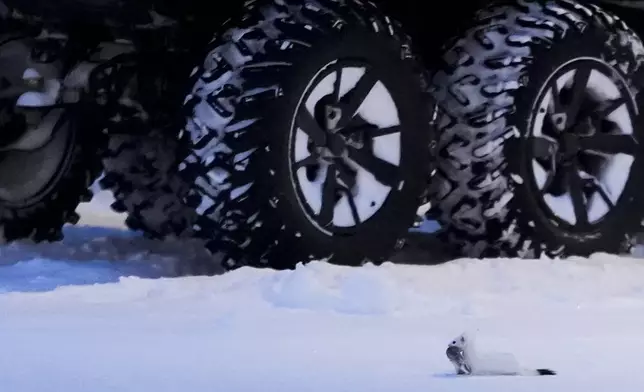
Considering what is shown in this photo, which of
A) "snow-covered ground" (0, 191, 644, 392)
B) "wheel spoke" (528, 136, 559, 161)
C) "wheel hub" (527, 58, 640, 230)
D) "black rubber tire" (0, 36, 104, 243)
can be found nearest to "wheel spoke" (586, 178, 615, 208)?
"wheel hub" (527, 58, 640, 230)

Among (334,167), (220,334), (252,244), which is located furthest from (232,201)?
(220,334)

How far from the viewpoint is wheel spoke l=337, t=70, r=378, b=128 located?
201cm

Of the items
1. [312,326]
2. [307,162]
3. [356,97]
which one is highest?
[356,97]

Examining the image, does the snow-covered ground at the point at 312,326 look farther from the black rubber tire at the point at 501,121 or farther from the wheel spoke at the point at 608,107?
the wheel spoke at the point at 608,107

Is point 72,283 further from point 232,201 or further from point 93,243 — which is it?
point 93,243

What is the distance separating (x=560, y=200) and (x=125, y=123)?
3.18 ft

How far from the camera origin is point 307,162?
76.4 inches

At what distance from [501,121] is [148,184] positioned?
0.91 m

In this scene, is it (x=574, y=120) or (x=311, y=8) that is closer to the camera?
(x=311, y=8)

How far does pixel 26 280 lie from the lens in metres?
1.84

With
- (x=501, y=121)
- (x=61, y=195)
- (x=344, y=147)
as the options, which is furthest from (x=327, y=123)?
(x=61, y=195)

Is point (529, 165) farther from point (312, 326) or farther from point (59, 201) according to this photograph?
point (59, 201)

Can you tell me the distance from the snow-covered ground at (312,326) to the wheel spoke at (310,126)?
260 millimetres

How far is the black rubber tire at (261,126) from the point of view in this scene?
1864mm
